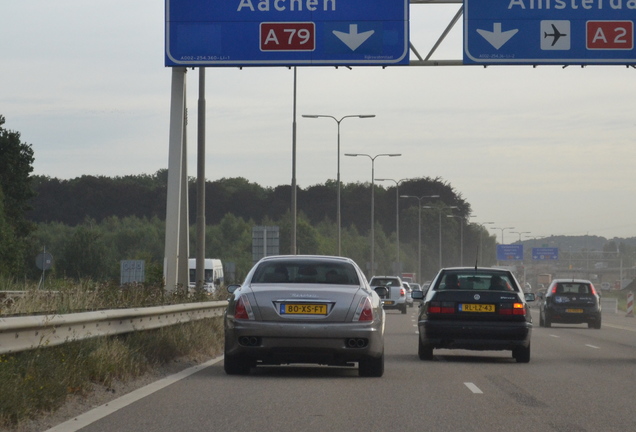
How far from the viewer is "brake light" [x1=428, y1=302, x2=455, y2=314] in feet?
58.7

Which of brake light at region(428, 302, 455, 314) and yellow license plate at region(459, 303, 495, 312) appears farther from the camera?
brake light at region(428, 302, 455, 314)

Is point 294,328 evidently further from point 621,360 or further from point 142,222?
point 142,222

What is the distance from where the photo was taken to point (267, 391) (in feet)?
40.5

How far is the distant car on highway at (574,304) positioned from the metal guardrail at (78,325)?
68.0ft

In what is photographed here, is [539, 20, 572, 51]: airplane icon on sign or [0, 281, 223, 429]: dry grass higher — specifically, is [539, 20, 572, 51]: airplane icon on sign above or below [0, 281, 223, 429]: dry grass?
above

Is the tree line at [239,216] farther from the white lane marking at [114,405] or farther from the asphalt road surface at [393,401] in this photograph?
the white lane marking at [114,405]

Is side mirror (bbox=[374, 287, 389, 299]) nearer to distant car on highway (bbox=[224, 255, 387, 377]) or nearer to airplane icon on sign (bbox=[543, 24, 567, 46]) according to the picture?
distant car on highway (bbox=[224, 255, 387, 377])

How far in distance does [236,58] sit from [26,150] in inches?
2448

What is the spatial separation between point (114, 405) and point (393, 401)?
8.58 feet

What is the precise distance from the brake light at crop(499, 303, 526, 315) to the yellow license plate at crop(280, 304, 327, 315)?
15.6 feet

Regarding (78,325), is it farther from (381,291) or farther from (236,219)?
(236,219)

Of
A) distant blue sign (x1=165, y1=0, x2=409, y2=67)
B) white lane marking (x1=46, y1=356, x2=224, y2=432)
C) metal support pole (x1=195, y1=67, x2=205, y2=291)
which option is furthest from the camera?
metal support pole (x1=195, y1=67, x2=205, y2=291)

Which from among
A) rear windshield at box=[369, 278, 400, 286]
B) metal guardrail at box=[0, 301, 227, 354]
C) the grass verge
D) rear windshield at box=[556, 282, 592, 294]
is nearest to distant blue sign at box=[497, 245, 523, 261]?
rear windshield at box=[369, 278, 400, 286]

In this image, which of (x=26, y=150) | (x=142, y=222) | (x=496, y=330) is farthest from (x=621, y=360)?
(x=142, y=222)
